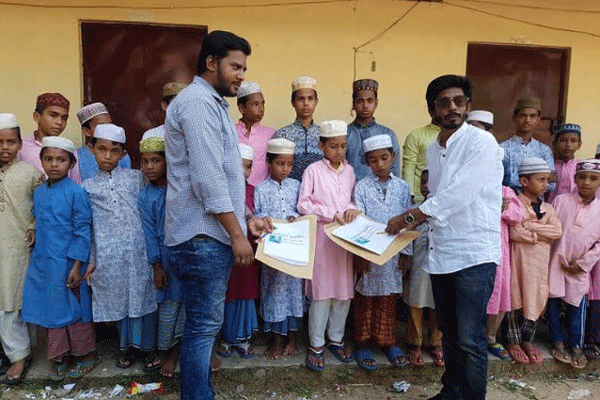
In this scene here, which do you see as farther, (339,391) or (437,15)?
(437,15)

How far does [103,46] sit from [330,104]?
2.36 meters

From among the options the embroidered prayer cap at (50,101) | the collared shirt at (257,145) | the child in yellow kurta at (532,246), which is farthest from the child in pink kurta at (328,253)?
the embroidered prayer cap at (50,101)

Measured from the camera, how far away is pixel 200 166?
2.23m

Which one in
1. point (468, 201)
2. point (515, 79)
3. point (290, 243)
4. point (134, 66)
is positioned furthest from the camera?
point (515, 79)

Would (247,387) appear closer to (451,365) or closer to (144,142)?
(451,365)

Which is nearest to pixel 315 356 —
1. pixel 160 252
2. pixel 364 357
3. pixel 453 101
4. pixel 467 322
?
pixel 364 357

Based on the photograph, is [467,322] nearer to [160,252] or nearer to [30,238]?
[160,252]

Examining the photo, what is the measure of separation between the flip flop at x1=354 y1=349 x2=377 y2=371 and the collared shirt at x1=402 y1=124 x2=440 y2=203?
1.40 metres

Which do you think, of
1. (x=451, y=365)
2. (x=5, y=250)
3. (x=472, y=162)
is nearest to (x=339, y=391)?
(x=451, y=365)

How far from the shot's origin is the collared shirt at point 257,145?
12.3 feet

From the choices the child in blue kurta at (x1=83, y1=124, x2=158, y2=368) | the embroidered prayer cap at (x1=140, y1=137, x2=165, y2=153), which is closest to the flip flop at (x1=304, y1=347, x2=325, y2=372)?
the child in blue kurta at (x1=83, y1=124, x2=158, y2=368)

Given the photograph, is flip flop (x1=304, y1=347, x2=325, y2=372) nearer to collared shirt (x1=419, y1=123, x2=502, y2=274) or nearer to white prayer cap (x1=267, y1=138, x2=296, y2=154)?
collared shirt (x1=419, y1=123, x2=502, y2=274)

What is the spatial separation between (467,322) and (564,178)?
7.49 ft

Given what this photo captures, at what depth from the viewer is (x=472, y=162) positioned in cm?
247
